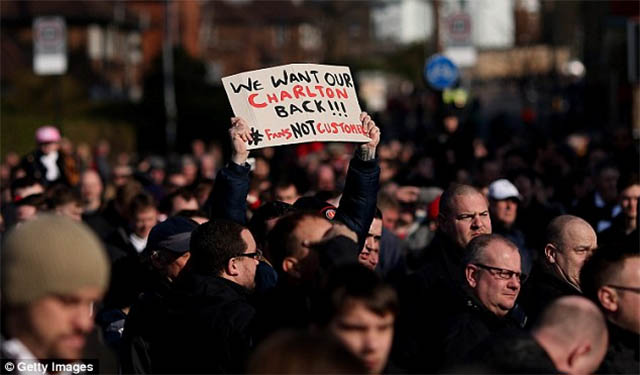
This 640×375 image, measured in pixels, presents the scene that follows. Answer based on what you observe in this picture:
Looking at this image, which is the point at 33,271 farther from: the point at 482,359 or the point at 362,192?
the point at 362,192

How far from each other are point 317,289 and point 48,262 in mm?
1219

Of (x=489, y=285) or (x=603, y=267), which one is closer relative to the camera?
(x=603, y=267)

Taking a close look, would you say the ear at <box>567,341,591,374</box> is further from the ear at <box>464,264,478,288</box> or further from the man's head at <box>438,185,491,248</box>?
the man's head at <box>438,185,491,248</box>

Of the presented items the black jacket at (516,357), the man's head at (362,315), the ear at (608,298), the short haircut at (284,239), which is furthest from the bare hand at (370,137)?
the man's head at (362,315)

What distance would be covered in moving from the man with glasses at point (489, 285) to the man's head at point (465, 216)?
4.99 feet

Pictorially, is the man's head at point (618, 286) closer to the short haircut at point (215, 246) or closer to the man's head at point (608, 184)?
the short haircut at point (215, 246)

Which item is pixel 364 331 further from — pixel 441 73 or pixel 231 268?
pixel 441 73

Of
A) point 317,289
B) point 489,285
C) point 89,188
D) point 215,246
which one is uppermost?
point 317,289

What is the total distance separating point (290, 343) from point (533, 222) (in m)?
8.14

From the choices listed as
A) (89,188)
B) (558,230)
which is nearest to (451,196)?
(558,230)

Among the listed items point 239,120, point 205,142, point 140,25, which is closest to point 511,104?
point 140,25

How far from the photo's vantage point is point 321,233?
5.50 m

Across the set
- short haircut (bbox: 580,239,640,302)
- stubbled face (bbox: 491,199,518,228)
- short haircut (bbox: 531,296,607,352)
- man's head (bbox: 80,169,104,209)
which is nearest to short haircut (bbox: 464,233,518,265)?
short haircut (bbox: 580,239,640,302)

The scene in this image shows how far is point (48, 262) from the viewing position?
12.8ft
